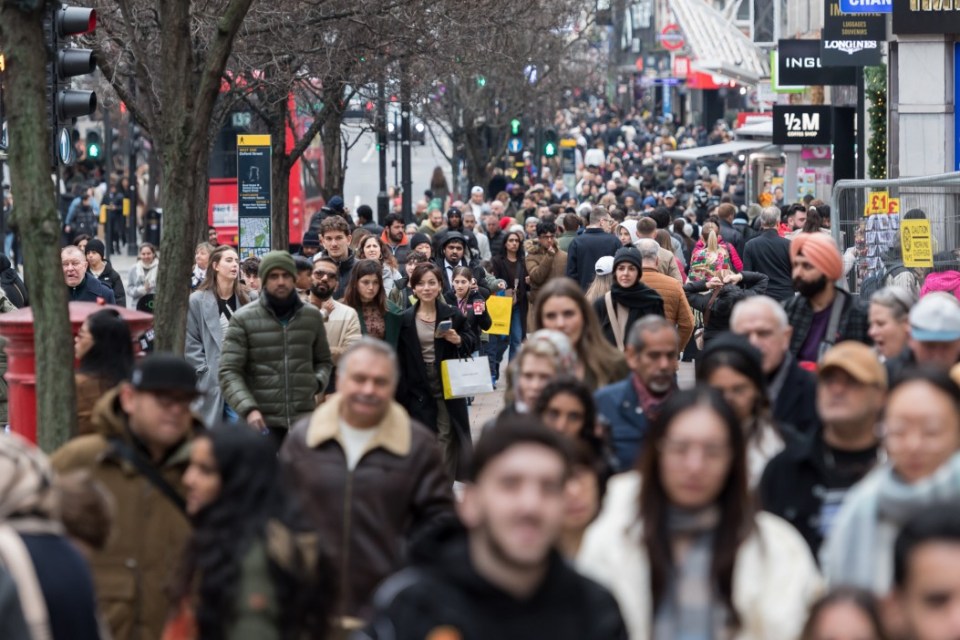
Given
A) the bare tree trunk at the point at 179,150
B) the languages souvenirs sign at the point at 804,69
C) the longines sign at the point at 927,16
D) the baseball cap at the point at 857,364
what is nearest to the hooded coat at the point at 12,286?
the bare tree trunk at the point at 179,150

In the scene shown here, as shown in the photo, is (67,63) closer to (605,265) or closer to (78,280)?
(78,280)

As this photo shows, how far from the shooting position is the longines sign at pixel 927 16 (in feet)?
74.5

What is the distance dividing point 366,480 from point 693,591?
6.52 ft

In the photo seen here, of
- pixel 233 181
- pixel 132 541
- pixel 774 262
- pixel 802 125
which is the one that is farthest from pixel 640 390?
pixel 233 181

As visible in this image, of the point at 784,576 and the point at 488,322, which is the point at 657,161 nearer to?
the point at 488,322

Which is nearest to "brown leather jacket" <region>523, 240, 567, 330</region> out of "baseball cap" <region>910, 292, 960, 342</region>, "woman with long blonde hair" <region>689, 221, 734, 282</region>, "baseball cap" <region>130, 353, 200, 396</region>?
"woman with long blonde hair" <region>689, 221, 734, 282</region>

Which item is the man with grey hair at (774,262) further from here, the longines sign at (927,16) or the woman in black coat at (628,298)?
the woman in black coat at (628,298)

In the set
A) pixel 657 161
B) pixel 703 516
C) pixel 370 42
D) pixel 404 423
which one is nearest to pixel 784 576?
pixel 703 516

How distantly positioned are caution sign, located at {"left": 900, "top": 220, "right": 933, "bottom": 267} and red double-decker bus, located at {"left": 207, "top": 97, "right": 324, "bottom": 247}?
14955mm

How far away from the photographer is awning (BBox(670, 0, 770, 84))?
51225 millimetres

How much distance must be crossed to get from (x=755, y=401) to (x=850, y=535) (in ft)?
4.74

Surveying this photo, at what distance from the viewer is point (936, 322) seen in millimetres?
7734

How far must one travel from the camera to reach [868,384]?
602 cm

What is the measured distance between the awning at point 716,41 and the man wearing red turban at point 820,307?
4146cm
